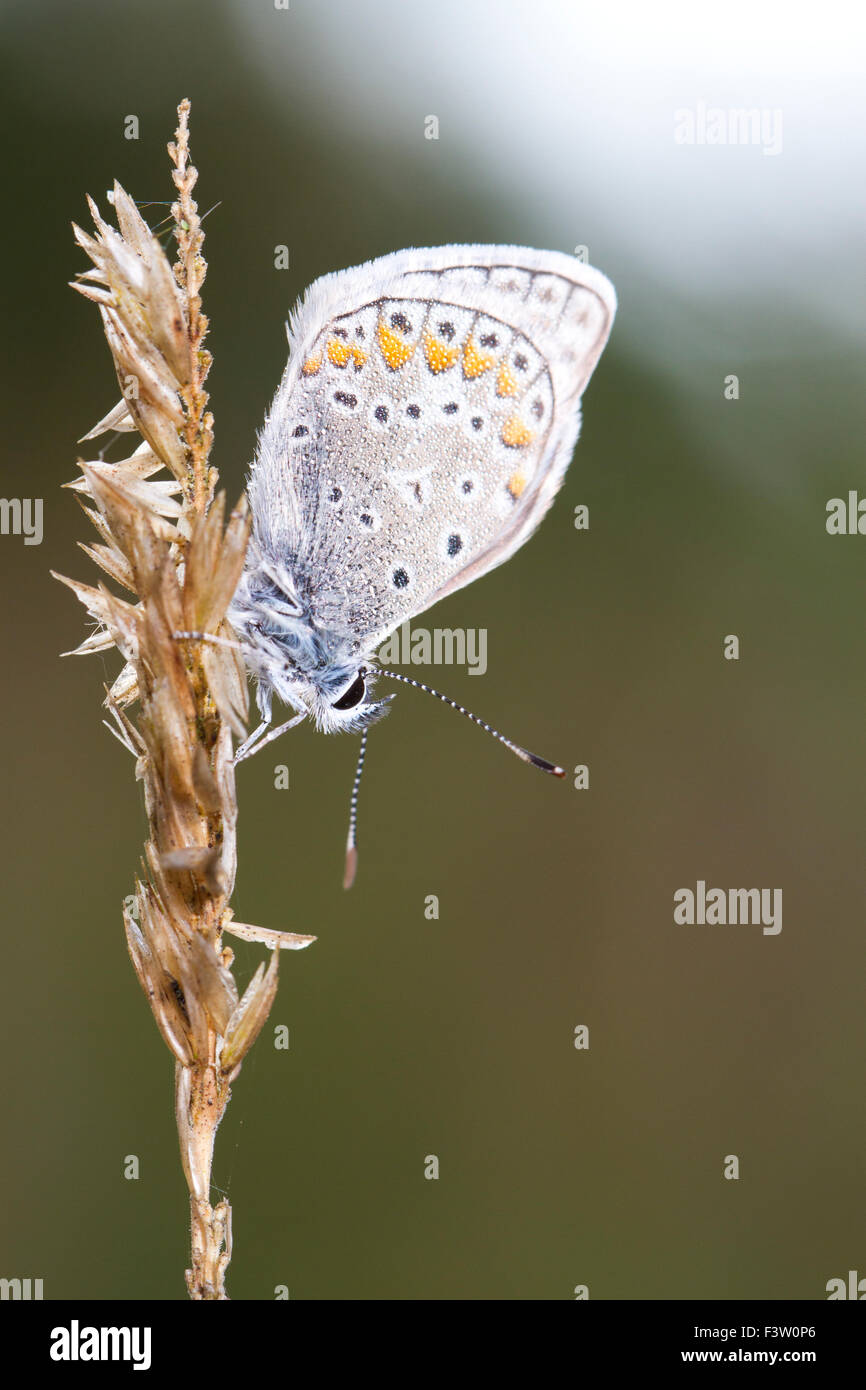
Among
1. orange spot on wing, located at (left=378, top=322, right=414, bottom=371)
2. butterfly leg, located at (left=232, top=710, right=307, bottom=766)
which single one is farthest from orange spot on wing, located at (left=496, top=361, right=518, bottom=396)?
butterfly leg, located at (left=232, top=710, right=307, bottom=766)

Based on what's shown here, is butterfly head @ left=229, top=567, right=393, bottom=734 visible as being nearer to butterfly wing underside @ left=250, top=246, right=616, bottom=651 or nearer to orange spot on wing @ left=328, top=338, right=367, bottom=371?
butterfly wing underside @ left=250, top=246, right=616, bottom=651

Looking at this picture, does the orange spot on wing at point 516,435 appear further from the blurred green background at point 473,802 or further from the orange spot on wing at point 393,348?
the blurred green background at point 473,802

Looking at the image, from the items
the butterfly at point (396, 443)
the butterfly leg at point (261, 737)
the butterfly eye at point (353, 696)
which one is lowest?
the butterfly leg at point (261, 737)

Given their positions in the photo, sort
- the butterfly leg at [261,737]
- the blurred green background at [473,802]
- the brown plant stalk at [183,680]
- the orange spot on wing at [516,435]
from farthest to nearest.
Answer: the blurred green background at [473,802] < the orange spot on wing at [516,435] < the butterfly leg at [261,737] < the brown plant stalk at [183,680]

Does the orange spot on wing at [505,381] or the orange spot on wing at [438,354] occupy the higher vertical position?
the orange spot on wing at [438,354]

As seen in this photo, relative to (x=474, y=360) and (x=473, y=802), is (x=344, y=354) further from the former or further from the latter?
(x=473, y=802)

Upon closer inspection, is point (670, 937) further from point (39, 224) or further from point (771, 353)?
point (39, 224)

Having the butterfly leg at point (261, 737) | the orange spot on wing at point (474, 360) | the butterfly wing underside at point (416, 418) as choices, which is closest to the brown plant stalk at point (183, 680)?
the butterfly leg at point (261, 737)

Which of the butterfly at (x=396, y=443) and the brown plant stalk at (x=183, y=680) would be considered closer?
the brown plant stalk at (x=183, y=680)
